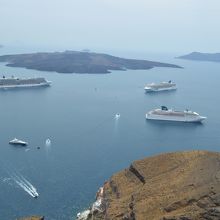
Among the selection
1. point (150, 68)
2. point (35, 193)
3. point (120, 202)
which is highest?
point (120, 202)

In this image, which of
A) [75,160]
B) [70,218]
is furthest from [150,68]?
[70,218]

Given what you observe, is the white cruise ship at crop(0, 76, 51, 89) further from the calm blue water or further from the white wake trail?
the white wake trail

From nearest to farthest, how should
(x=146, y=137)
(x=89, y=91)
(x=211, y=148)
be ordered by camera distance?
A: (x=211, y=148) < (x=146, y=137) < (x=89, y=91)

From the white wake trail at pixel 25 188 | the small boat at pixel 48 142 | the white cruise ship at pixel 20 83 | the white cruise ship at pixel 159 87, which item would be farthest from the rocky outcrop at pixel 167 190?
the white cruise ship at pixel 20 83

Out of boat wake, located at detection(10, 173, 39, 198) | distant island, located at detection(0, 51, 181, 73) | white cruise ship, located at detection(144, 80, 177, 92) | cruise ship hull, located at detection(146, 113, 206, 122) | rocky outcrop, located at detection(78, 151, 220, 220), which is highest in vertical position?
rocky outcrop, located at detection(78, 151, 220, 220)

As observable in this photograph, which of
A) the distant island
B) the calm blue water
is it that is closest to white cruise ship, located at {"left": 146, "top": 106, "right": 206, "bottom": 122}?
the calm blue water

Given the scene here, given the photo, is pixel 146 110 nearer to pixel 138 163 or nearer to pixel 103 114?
pixel 103 114

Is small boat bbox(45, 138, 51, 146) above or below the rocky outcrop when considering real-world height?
below

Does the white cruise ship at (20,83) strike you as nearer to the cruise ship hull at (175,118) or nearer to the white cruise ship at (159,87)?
the white cruise ship at (159,87)
